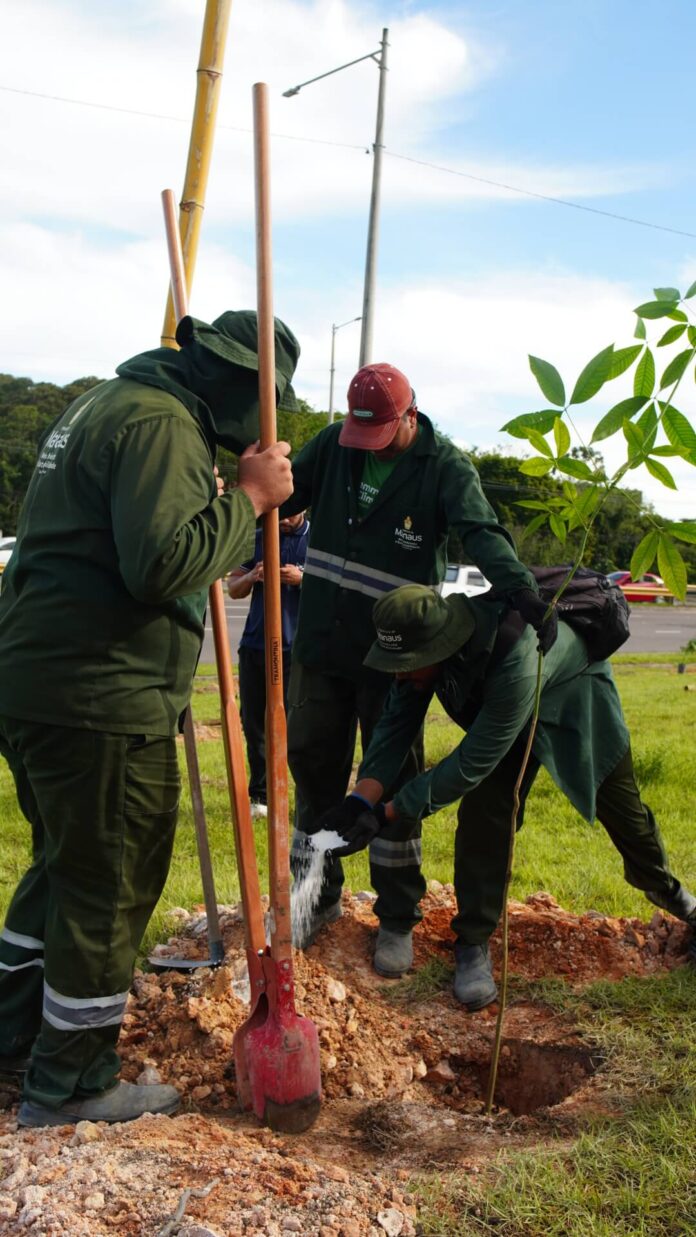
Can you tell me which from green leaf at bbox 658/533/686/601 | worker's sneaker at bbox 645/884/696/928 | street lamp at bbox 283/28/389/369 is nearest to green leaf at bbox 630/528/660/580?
green leaf at bbox 658/533/686/601

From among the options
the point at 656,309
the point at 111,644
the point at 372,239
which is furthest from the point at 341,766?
the point at 372,239

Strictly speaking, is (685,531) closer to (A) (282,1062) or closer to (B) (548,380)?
(B) (548,380)

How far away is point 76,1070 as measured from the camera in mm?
2826

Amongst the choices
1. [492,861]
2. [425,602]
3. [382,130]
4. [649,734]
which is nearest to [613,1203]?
[492,861]

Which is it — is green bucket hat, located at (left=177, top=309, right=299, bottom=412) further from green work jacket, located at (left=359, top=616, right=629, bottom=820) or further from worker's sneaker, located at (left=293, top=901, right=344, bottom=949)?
worker's sneaker, located at (left=293, top=901, right=344, bottom=949)

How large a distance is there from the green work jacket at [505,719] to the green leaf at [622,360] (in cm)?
99

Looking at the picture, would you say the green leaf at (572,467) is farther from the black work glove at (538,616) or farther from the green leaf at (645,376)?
the black work glove at (538,616)

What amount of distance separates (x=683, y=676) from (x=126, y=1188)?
1315cm

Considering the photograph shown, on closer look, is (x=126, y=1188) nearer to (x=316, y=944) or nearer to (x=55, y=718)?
(x=55, y=718)

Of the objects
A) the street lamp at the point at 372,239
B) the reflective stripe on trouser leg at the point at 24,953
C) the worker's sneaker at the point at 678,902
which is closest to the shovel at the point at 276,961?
the reflective stripe on trouser leg at the point at 24,953

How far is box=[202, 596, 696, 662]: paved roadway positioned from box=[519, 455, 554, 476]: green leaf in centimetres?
1244

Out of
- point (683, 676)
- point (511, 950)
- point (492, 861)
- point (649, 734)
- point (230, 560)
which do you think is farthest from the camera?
point (683, 676)

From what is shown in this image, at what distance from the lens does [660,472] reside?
8.45ft

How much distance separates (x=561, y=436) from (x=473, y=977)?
6.77 ft
